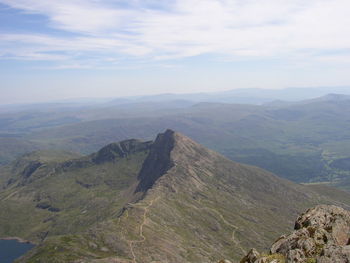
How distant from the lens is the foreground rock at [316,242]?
44.2 meters

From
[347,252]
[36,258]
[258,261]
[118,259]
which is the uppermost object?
[347,252]

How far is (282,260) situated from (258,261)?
3.59m

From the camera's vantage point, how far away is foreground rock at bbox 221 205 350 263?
44234mm

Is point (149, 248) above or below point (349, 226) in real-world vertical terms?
below

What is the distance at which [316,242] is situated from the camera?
50312 mm

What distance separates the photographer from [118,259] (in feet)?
545

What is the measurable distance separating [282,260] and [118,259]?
137324 mm

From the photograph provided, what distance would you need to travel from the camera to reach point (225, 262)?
57.8 m

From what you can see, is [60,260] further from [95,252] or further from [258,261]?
[258,261]

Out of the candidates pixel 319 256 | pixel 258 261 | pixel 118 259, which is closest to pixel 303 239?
pixel 319 256

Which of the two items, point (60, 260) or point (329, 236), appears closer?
point (329, 236)

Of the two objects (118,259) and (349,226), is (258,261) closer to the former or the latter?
(349,226)

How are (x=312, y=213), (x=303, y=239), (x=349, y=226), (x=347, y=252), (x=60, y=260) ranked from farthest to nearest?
(x=60, y=260)
(x=312, y=213)
(x=349, y=226)
(x=303, y=239)
(x=347, y=252)

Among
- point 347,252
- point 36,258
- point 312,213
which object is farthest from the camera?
point 36,258
